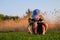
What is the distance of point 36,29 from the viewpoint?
10.5m

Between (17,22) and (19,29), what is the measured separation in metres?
0.53

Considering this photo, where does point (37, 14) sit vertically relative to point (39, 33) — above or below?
above

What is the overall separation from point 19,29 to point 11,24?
62cm

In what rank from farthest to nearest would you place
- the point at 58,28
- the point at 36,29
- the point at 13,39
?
the point at 58,28, the point at 36,29, the point at 13,39

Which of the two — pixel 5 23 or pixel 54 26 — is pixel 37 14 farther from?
pixel 5 23

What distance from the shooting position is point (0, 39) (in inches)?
299

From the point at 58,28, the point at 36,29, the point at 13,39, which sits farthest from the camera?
the point at 58,28

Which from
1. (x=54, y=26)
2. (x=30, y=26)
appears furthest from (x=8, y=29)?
(x=30, y=26)

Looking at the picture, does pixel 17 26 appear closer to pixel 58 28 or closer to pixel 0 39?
pixel 58 28

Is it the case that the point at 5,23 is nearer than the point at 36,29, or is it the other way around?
→ the point at 36,29

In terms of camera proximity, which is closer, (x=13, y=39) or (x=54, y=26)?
(x=13, y=39)

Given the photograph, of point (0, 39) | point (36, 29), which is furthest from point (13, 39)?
point (36, 29)

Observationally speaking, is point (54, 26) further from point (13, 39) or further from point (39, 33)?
point (13, 39)

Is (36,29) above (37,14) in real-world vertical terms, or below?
below
